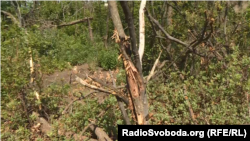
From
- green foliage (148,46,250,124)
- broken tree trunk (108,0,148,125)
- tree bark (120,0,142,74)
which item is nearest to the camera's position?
tree bark (120,0,142,74)

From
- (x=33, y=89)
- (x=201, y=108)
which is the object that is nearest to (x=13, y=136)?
(x=33, y=89)

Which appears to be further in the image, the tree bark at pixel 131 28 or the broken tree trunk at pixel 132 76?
the broken tree trunk at pixel 132 76

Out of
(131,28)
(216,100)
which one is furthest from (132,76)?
(216,100)

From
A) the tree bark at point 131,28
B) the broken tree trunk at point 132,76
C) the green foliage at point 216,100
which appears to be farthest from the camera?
the green foliage at point 216,100

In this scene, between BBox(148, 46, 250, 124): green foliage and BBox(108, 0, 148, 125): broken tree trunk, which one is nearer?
BBox(108, 0, 148, 125): broken tree trunk

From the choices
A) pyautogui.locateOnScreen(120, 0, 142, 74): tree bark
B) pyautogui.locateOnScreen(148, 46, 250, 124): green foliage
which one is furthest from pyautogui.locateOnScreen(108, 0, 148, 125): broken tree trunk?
pyautogui.locateOnScreen(148, 46, 250, 124): green foliage

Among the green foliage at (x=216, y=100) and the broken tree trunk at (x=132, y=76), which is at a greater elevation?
the broken tree trunk at (x=132, y=76)

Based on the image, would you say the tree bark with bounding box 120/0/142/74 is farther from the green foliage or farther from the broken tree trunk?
the green foliage

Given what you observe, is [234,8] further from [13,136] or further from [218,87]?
[13,136]

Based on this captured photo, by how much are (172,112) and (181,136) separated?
138 cm

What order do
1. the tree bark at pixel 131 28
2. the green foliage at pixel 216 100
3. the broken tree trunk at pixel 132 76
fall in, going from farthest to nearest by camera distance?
1. the green foliage at pixel 216 100
2. the broken tree trunk at pixel 132 76
3. the tree bark at pixel 131 28

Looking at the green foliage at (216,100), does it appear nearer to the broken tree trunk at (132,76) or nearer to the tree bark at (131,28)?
the broken tree trunk at (132,76)

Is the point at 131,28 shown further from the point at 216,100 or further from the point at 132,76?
the point at 216,100

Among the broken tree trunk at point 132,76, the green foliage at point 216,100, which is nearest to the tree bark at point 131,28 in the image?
the broken tree trunk at point 132,76
